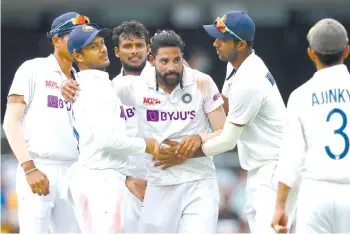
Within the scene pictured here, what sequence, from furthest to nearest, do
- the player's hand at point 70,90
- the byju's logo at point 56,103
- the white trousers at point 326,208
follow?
the byju's logo at point 56,103
the player's hand at point 70,90
the white trousers at point 326,208

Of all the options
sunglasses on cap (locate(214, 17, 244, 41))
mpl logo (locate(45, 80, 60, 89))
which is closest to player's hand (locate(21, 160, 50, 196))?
mpl logo (locate(45, 80, 60, 89))

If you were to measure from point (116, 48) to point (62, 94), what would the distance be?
3.59 feet

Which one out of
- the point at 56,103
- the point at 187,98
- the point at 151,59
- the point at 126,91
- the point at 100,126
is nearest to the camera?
the point at 100,126

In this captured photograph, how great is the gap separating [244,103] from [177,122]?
0.51m

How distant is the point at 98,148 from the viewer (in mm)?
6961

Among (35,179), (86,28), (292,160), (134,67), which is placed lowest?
(35,179)

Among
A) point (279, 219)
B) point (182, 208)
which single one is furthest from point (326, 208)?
point (182, 208)

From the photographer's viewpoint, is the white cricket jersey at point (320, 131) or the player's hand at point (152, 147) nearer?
the white cricket jersey at point (320, 131)

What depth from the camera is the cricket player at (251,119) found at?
715 centimetres

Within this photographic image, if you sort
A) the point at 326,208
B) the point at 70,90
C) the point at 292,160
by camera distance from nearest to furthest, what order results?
the point at 326,208, the point at 292,160, the point at 70,90

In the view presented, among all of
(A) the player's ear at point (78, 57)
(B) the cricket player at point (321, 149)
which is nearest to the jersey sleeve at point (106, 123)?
(A) the player's ear at point (78, 57)

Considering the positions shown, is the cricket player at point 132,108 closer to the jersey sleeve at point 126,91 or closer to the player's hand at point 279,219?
the jersey sleeve at point 126,91

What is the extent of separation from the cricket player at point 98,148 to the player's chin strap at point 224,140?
435 mm

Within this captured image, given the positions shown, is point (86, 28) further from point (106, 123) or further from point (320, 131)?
point (320, 131)
